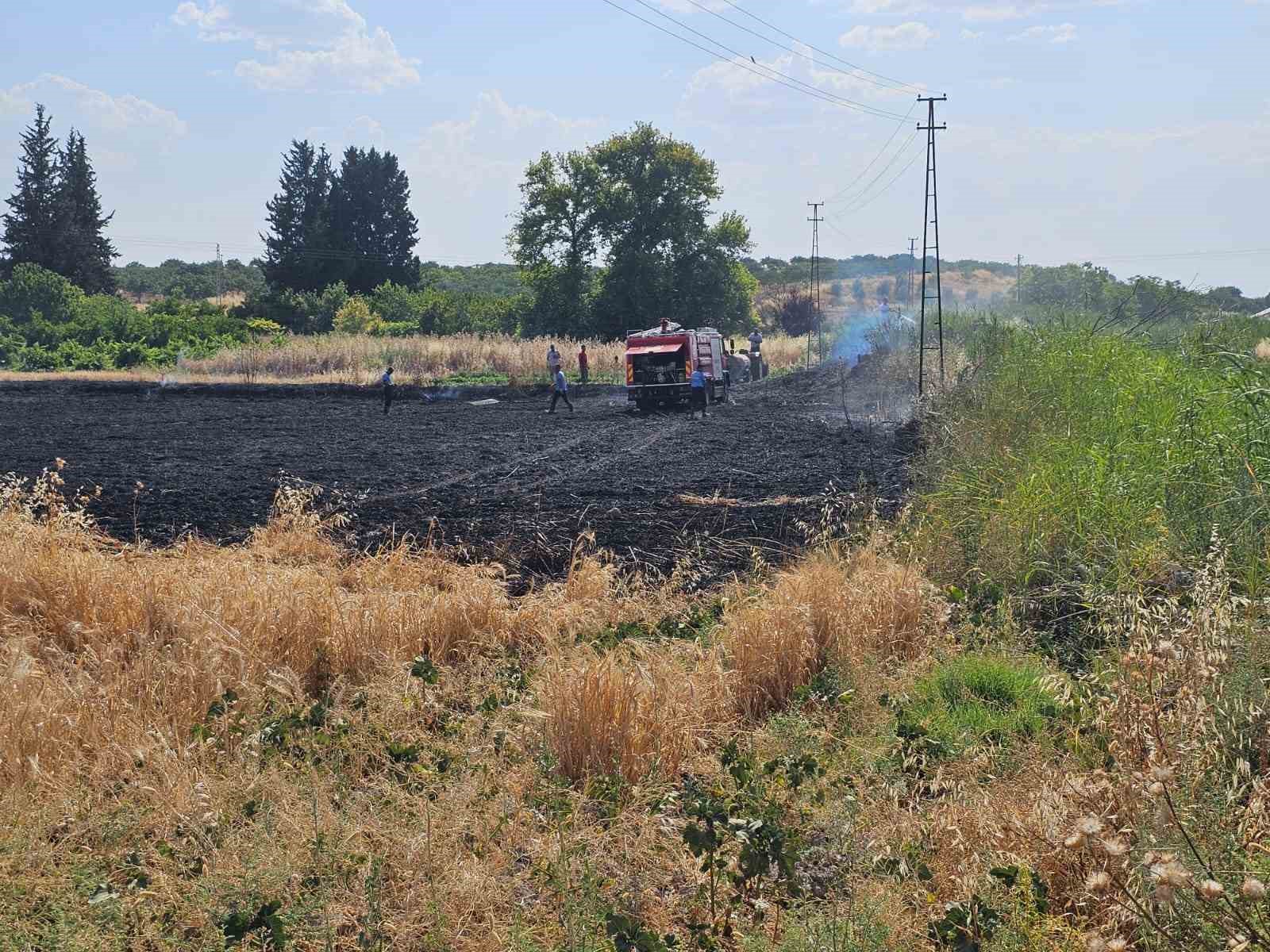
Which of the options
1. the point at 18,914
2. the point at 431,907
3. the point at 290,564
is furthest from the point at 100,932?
the point at 290,564

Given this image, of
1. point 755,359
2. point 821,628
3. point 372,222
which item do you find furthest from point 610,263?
point 821,628

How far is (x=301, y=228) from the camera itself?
232 ft

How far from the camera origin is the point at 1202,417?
973 centimetres

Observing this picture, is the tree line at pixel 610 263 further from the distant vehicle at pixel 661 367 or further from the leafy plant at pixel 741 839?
the leafy plant at pixel 741 839

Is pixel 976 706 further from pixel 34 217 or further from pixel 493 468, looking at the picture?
pixel 34 217

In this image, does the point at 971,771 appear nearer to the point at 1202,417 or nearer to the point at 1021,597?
the point at 1021,597

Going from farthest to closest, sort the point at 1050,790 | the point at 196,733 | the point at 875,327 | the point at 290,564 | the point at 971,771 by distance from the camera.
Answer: the point at 875,327, the point at 290,564, the point at 196,733, the point at 971,771, the point at 1050,790

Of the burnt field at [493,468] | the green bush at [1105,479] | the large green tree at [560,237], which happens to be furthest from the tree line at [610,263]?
the green bush at [1105,479]

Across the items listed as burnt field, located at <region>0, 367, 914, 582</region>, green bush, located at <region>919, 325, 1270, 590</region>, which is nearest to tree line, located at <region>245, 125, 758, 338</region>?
burnt field, located at <region>0, 367, 914, 582</region>

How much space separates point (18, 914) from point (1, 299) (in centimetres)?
5629

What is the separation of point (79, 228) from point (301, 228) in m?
13.0

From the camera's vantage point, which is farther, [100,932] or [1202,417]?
[1202,417]

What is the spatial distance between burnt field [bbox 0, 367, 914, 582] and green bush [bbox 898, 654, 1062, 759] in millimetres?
3330

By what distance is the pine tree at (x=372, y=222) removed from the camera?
236 ft
